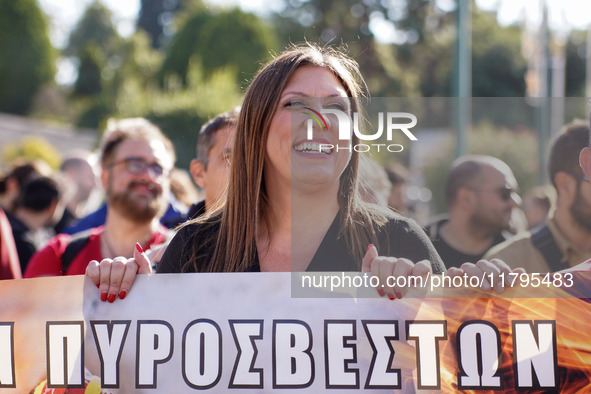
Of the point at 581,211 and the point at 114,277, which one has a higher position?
the point at 581,211

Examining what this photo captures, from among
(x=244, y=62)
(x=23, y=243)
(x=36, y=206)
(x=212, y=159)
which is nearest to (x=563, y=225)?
(x=212, y=159)

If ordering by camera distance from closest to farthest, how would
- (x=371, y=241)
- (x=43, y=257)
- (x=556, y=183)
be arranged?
(x=371, y=241) < (x=556, y=183) < (x=43, y=257)

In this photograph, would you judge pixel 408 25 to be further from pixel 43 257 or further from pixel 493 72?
pixel 43 257

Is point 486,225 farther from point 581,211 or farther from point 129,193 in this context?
point 129,193

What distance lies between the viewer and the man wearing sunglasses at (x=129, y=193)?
3.38 meters

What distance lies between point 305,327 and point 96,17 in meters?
62.0

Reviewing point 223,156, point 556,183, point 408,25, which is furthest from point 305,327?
point 408,25

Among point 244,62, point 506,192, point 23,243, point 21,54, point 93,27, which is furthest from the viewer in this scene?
point 93,27

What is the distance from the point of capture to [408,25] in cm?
3456

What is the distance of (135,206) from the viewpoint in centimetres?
343

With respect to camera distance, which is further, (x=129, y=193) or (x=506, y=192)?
(x=506, y=192)

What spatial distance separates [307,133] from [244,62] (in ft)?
73.5

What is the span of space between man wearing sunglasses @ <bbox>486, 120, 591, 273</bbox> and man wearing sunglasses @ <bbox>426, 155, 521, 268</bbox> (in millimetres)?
556

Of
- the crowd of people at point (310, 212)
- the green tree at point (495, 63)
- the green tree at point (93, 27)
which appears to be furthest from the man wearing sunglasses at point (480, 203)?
the green tree at point (93, 27)
